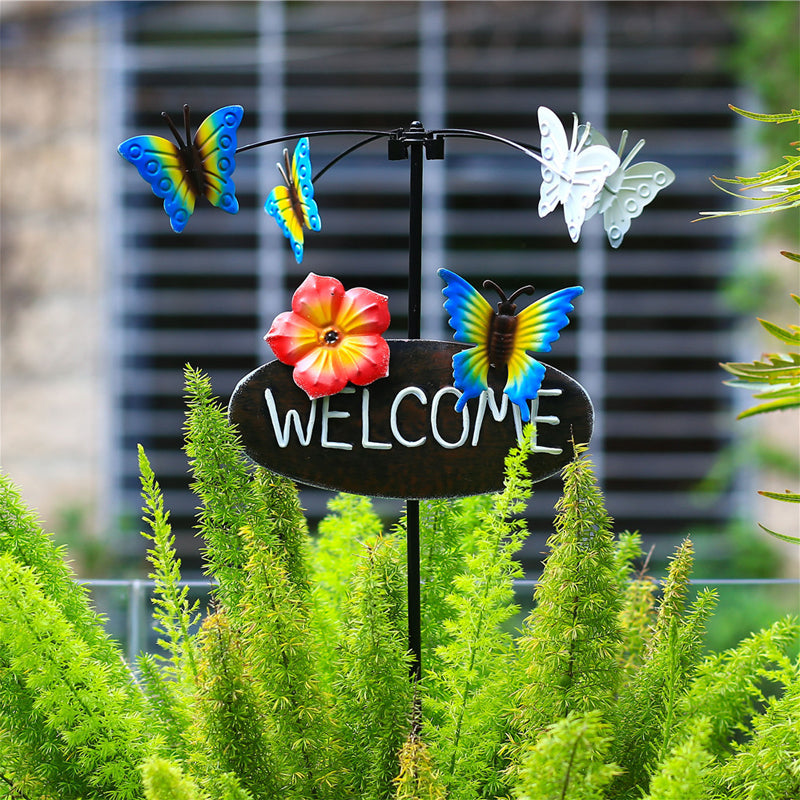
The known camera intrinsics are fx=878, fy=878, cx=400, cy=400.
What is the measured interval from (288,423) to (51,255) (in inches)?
60.2

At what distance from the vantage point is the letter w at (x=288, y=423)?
1.58 feet

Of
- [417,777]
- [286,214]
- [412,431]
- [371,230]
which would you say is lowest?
[417,777]

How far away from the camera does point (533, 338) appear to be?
463mm

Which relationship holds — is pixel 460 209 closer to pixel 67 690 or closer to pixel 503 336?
pixel 503 336

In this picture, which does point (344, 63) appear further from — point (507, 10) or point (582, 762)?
point (582, 762)

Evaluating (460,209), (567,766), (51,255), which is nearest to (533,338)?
(567,766)

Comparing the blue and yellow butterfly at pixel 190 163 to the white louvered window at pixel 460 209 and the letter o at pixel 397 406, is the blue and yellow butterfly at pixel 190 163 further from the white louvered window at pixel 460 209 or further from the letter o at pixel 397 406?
the white louvered window at pixel 460 209

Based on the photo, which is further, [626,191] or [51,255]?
[51,255]

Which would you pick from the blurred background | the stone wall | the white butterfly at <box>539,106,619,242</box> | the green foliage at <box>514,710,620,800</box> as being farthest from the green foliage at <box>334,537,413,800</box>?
the stone wall

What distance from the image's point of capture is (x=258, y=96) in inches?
72.3

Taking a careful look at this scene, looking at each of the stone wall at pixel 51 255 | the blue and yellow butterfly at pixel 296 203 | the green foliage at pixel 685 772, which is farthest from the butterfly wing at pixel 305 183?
the stone wall at pixel 51 255

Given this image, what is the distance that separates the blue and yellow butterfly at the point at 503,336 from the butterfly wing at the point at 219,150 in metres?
0.15

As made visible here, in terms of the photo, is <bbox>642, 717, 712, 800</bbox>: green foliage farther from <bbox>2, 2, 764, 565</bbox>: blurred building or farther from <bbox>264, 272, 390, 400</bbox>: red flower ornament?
<bbox>2, 2, 764, 565</bbox>: blurred building

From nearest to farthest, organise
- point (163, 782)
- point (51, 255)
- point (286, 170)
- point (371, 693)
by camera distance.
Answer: point (163, 782), point (371, 693), point (286, 170), point (51, 255)
